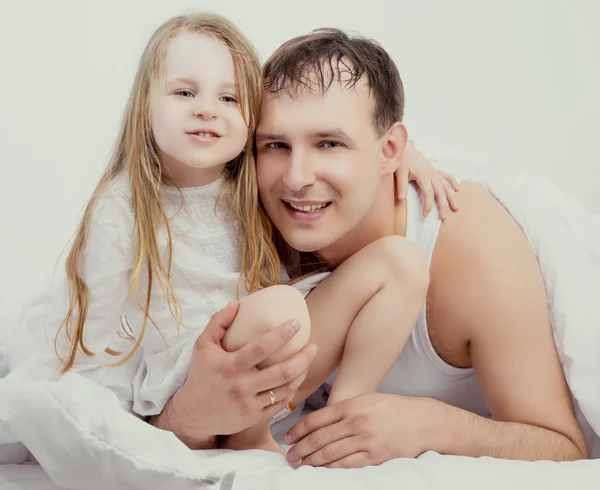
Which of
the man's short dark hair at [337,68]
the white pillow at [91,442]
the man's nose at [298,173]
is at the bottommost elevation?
the white pillow at [91,442]

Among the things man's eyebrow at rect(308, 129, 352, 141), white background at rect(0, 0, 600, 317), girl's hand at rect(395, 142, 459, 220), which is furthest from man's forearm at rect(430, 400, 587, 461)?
white background at rect(0, 0, 600, 317)

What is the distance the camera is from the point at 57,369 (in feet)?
5.73

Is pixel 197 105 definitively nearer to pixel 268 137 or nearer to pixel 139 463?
pixel 268 137

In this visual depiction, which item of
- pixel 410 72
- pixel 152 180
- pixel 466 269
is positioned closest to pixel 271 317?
pixel 152 180

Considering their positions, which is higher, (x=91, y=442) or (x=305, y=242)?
(x=305, y=242)

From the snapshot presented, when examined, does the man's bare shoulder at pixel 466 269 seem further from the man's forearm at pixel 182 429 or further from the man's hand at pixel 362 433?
the man's forearm at pixel 182 429

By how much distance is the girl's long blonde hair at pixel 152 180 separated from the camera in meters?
1.65

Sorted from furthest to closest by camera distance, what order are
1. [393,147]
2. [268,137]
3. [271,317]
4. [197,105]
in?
1. [393,147]
2. [268,137]
3. [197,105]
4. [271,317]

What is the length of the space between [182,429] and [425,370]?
53 cm

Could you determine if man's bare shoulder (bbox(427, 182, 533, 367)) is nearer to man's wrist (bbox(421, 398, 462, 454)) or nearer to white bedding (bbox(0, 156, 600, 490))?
man's wrist (bbox(421, 398, 462, 454))

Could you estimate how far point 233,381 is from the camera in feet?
4.96

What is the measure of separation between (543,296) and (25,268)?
1.52 metres

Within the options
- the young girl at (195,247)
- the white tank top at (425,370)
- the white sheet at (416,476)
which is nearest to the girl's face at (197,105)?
the young girl at (195,247)

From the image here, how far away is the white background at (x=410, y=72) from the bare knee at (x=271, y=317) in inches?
60.4
